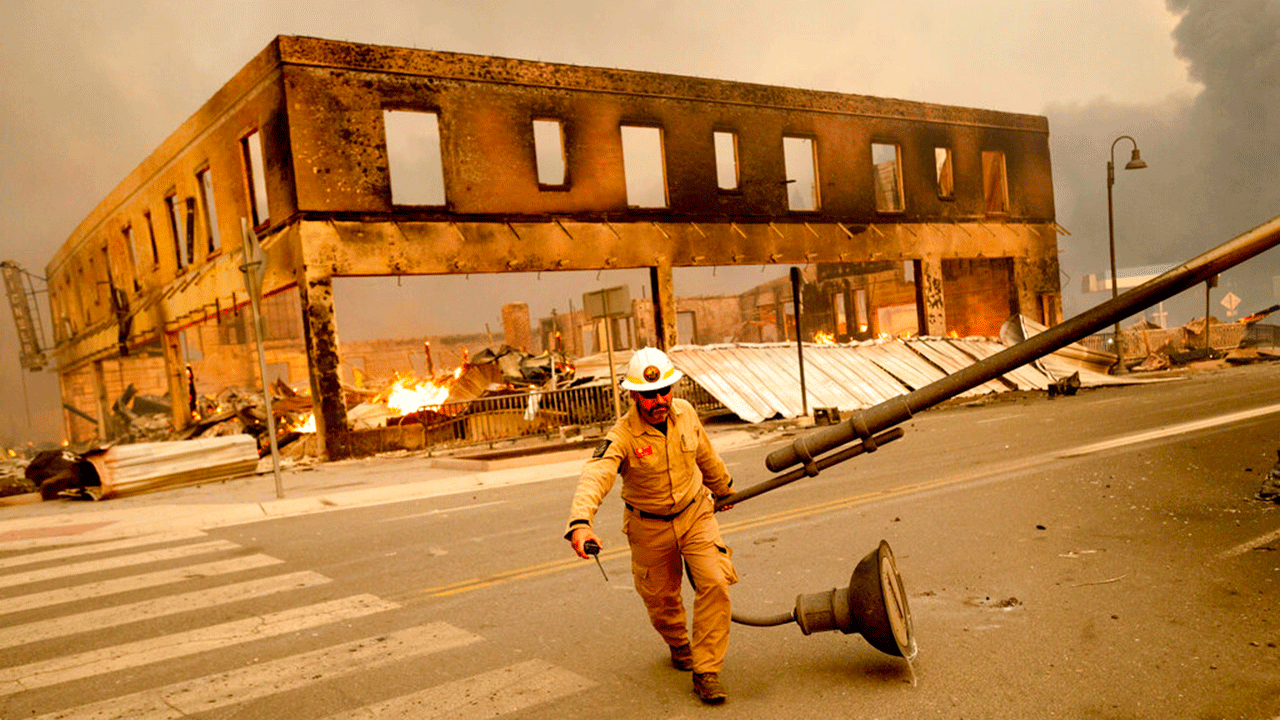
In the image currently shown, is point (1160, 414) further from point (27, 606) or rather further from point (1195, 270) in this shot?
point (27, 606)

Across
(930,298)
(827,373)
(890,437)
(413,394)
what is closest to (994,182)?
(930,298)

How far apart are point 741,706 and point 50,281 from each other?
5076 centimetres

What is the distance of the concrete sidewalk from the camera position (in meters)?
9.95

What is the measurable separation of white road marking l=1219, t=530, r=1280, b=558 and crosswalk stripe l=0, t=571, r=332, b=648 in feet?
21.1

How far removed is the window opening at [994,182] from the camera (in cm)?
3133

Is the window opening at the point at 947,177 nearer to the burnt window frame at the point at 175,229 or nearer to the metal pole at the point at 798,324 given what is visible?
the metal pole at the point at 798,324

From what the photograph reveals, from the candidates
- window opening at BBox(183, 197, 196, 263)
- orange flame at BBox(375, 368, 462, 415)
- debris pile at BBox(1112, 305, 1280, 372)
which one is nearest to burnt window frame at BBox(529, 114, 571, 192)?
orange flame at BBox(375, 368, 462, 415)

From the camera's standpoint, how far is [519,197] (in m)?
21.6

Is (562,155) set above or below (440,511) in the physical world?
above

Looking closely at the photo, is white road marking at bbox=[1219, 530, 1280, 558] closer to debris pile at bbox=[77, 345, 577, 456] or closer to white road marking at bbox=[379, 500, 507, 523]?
white road marking at bbox=[379, 500, 507, 523]

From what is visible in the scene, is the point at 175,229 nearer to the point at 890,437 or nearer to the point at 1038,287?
the point at 890,437

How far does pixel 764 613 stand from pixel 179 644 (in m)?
3.59

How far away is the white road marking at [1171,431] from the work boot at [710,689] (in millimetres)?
8165

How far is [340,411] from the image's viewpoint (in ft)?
61.3
